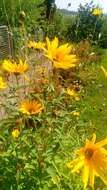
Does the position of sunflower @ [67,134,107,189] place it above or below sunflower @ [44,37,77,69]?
below

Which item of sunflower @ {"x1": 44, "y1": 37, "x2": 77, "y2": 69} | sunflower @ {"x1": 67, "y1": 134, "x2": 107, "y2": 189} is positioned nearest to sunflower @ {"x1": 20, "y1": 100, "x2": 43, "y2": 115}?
sunflower @ {"x1": 44, "y1": 37, "x2": 77, "y2": 69}

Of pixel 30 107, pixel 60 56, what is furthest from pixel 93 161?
pixel 30 107

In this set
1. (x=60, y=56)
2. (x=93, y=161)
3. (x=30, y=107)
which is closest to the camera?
(x=93, y=161)

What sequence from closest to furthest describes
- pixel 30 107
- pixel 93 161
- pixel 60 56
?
pixel 93 161 < pixel 60 56 < pixel 30 107

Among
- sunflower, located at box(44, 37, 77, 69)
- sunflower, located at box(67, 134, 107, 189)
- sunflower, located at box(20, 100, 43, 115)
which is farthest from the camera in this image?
sunflower, located at box(20, 100, 43, 115)

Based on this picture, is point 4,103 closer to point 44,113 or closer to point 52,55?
point 44,113

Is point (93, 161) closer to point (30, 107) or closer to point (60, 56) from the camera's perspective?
point (60, 56)

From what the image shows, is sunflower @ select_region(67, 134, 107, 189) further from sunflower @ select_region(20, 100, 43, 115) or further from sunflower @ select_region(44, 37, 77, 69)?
sunflower @ select_region(20, 100, 43, 115)

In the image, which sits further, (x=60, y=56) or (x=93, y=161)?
(x=60, y=56)

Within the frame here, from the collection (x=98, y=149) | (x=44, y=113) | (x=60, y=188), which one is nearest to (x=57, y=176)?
(x=60, y=188)

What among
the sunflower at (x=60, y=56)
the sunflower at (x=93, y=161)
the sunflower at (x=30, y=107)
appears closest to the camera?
the sunflower at (x=93, y=161)

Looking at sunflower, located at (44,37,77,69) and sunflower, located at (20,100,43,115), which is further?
sunflower, located at (20,100,43,115)

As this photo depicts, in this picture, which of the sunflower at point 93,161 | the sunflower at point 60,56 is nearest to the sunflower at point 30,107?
the sunflower at point 60,56

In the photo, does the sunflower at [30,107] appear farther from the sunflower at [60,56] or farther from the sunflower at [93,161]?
the sunflower at [93,161]
